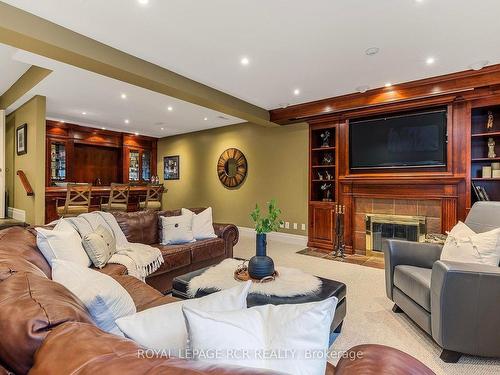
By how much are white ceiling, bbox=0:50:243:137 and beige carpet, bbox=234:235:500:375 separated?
353 centimetres

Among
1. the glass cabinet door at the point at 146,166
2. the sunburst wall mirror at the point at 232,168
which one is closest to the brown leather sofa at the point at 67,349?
the sunburst wall mirror at the point at 232,168

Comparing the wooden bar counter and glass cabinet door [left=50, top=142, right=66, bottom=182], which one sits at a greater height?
glass cabinet door [left=50, top=142, right=66, bottom=182]

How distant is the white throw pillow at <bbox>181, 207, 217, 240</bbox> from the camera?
142 inches

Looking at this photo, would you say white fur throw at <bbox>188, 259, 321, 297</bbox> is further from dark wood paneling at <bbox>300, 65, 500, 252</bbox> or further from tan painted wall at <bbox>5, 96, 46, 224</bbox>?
tan painted wall at <bbox>5, 96, 46, 224</bbox>

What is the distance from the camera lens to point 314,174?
5348mm

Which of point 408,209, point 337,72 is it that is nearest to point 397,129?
point 408,209

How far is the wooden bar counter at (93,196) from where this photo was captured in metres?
5.24

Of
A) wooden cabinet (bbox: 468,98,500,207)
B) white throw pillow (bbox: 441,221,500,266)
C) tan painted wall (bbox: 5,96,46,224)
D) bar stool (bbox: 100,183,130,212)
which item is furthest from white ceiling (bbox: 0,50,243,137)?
white throw pillow (bbox: 441,221,500,266)

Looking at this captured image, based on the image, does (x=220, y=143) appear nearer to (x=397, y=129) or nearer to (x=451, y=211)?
(x=397, y=129)

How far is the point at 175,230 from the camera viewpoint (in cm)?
345

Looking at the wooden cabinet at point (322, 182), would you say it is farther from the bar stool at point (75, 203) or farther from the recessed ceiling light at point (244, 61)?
the bar stool at point (75, 203)

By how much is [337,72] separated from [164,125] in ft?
14.9

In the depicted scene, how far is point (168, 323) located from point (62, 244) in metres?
1.64

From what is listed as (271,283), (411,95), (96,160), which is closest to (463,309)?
(271,283)
